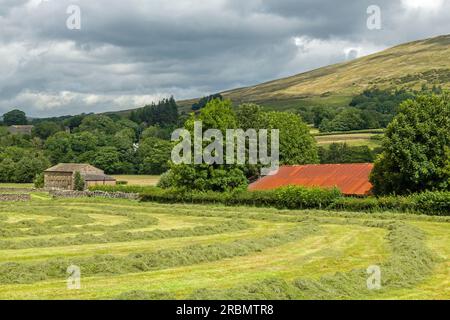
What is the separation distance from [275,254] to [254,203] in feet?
108

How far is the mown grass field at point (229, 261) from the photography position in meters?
18.4

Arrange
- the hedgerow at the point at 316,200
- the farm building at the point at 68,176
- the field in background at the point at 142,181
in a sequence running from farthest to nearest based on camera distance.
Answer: the farm building at the point at 68,176 < the field in background at the point at 142,181 < the hedgerow at the point at 316,200

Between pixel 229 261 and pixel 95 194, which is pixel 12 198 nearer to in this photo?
pixel 95 194

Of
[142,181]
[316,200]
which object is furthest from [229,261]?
[142,181]

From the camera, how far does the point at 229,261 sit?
80.6ft

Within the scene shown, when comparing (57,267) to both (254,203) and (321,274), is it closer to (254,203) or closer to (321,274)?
(321,274)

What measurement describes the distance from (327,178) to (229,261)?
41849 millimetres

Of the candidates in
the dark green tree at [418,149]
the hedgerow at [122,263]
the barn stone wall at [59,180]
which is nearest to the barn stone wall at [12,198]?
the dark green tree at [418,149]

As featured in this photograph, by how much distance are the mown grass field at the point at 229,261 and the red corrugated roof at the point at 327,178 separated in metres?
17.4

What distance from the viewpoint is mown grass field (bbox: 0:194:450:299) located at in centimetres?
1843

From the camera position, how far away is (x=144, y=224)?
4244 cm

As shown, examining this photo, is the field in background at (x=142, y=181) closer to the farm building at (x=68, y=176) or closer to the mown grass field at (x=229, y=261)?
the farm building at (x=68, y=176)

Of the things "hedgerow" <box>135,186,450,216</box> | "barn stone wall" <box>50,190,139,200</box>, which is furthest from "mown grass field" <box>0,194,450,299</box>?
"barn stone wall" <box>50,190,139,200</box>
